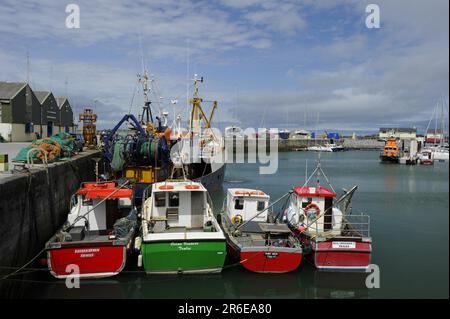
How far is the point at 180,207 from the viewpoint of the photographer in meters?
14.4

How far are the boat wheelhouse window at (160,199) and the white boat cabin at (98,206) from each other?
1.01m

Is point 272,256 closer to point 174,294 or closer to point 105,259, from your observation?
point 174,294

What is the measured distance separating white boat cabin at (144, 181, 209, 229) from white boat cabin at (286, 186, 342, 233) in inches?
152

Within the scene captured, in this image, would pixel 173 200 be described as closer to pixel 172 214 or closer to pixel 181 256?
pixel 172 214

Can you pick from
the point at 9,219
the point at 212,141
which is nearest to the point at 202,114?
the point at 212,141

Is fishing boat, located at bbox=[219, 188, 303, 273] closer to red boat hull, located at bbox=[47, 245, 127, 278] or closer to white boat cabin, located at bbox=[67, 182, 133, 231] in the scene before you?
red boat hull, located at bbox=[47, 245, 127, 278]

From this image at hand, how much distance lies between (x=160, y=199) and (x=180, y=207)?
32.5 inches

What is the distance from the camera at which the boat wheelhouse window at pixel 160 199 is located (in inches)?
570

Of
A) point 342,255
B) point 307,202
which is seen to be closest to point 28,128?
point 307,202

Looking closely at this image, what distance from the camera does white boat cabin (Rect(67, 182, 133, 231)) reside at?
1430 centimetres

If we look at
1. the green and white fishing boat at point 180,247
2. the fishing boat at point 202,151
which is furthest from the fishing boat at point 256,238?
the fishing boat at point 202,151

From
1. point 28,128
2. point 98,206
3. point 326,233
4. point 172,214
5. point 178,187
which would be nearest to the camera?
point 178,187

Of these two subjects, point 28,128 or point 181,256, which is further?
point 28,128
